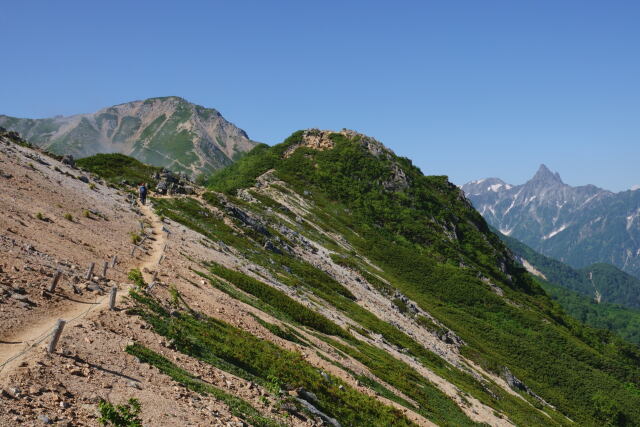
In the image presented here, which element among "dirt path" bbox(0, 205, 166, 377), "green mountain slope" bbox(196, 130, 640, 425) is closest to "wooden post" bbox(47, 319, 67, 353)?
"dirt path" bbox(0, 205, 166, 377)

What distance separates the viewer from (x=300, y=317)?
41.2 m

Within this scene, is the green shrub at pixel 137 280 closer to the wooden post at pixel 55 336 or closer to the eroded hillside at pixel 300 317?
the eroded hillside at pixel 300 317

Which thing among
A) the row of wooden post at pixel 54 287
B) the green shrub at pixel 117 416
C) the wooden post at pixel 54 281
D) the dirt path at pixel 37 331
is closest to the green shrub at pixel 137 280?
the row of wooden post at pixel 54 287

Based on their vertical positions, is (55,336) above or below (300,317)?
above

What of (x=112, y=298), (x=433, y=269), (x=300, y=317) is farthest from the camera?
(x=433, y=269)

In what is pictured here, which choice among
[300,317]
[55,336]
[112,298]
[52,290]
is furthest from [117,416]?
[300,317]

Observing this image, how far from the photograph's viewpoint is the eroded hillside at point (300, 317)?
17312 millimetres

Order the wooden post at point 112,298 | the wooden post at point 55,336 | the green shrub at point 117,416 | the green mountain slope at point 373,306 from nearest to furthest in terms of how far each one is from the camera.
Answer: the green shrub at point 117,416
the wooden post at point 55,336
the wooden post at point 112,298
the green mountain slope at point 373,306

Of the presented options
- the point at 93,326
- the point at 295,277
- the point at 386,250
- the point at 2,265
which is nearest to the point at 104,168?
the point at 295,277

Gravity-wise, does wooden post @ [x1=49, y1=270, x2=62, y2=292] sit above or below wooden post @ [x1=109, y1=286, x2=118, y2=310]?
below

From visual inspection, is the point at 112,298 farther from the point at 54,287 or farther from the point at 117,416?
the point at 117,416

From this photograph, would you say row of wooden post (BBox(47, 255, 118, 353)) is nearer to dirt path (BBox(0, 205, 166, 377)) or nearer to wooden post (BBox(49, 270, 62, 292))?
wooden post (BBox(49, 270, 62, 292))

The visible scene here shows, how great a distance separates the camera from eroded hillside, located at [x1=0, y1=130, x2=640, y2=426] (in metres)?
17.3

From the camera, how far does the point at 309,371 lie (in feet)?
87.1
